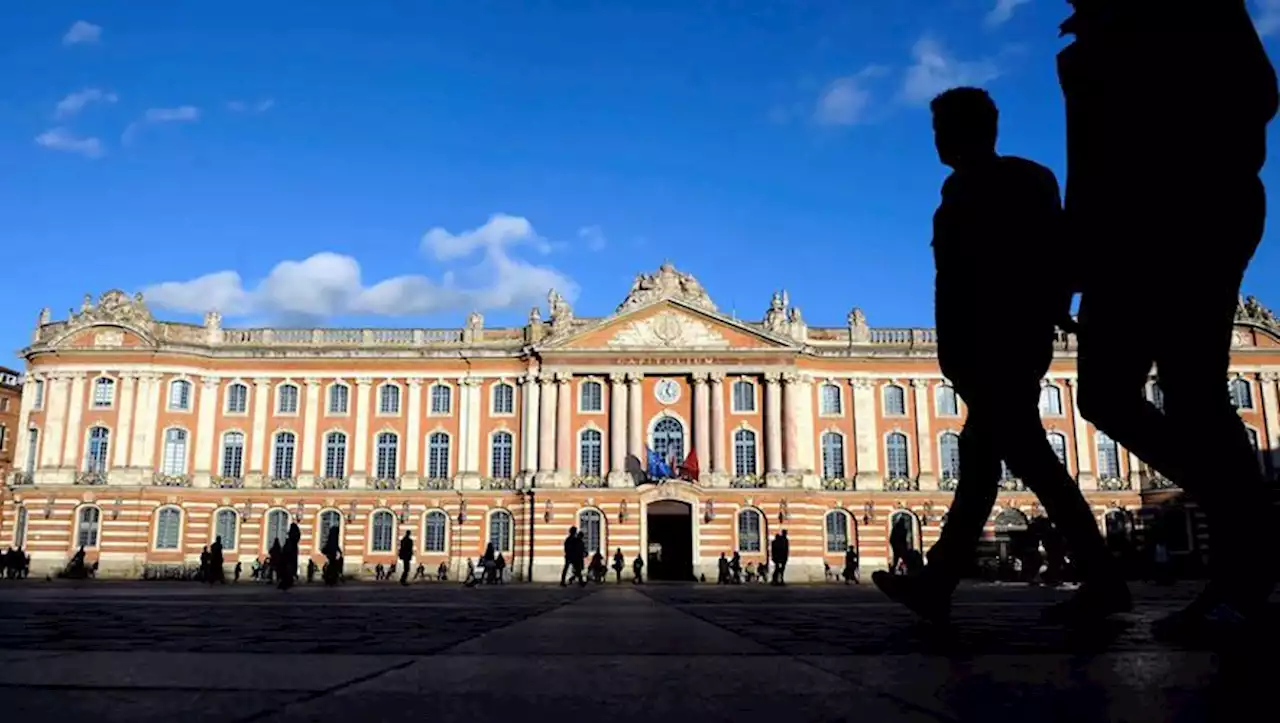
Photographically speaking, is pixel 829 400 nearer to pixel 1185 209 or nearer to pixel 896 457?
pixel 896 457

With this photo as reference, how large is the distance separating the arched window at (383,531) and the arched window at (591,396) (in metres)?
9.14

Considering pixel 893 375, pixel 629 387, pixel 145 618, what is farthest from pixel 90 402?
pixel 145 618

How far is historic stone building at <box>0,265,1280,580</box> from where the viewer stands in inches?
1512

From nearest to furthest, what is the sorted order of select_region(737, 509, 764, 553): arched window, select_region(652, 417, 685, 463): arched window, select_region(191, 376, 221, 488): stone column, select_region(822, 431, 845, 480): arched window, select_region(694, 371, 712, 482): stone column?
select_region(737, 509, 764, 553): arched window
select_region(694, 371, 712, 482): stone column
select_region(652, 417, 685, 463): arched window
select_region(191, 376, 221, 488): stone column
select_region(822, 431, 845, 480): arched window

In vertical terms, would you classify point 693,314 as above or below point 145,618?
above

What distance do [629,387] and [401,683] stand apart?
1449 inches

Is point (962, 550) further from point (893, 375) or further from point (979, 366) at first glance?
point (893, 375)

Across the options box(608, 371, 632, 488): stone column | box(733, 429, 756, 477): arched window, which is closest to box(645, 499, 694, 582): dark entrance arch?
box(608, 371, 632, 488): stone column

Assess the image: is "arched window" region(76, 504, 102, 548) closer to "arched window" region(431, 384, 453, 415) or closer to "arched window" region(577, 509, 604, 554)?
"arched window" region(431, 384, 453, 415)

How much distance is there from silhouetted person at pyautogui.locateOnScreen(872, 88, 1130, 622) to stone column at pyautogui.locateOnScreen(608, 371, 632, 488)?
1328 inches

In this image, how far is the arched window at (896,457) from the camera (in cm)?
4022

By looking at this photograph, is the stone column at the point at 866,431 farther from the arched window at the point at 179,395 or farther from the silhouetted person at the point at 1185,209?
the silhouetted person at the point at 1185,209

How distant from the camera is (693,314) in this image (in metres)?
39.7

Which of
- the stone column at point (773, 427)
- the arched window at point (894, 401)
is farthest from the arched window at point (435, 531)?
the arched window at point (894, 401)
